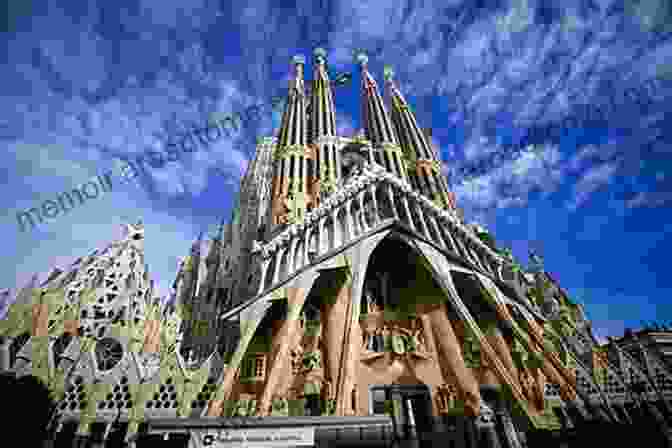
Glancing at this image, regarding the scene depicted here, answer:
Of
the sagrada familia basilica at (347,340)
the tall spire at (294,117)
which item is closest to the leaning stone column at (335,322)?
the sagrada familia basilica at (347,340)

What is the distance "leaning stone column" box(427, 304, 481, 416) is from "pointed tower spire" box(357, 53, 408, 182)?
47.0 ft

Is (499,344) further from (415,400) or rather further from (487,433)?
(487,433)

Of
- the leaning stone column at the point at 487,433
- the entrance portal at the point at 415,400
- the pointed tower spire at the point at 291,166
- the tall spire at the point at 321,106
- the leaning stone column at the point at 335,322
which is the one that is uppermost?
the tall spire at the point at 321,106

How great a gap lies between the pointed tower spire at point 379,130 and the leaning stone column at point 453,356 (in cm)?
1432

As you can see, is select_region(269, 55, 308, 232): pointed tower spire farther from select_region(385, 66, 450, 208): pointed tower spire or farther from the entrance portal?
the entrance portal

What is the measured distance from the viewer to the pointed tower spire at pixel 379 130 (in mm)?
29670

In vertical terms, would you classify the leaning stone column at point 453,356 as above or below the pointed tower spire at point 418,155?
below

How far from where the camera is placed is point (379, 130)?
109ft

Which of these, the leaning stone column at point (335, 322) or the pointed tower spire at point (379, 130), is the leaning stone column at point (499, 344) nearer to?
the leaning stone column at point (335, 322)

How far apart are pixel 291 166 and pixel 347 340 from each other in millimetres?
17609

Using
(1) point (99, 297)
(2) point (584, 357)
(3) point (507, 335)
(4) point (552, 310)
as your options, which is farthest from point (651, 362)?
(1) point (99, 297)

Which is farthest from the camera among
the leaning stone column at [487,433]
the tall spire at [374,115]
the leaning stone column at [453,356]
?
the tall spire at [374,115]

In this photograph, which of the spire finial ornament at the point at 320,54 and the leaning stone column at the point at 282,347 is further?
the spire finial ornament at the point at 320,54

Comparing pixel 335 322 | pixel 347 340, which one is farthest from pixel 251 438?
pixel 335 322
